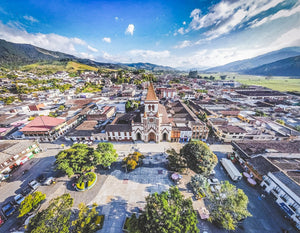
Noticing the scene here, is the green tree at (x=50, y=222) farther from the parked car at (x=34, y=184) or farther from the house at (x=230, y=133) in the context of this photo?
the house at (x=230, y=133)

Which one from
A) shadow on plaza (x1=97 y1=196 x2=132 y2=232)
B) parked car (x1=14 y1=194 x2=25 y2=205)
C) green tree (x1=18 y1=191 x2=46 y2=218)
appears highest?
green tree (x1=18 y1=191 x2=46 y2=218)

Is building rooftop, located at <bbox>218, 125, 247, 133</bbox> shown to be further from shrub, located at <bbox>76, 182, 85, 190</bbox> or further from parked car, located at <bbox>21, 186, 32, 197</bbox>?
parked car, located at <bbox>21, 186, 32, 197</bbox>

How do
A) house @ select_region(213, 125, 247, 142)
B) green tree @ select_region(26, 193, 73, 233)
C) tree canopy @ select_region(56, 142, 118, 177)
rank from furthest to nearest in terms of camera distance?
1. house @ select_region(213, 125, 247, 142)
2. tree canopy @ select_region(56, 142, 118, 177)
3. green tree @ select_region(26, 193, 73, 233)

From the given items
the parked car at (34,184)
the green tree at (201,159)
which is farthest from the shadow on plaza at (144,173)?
the parked car at (34,184)

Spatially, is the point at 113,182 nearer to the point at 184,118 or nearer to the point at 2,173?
the point at 2,173

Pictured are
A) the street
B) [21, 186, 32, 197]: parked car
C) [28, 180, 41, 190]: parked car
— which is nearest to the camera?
the street

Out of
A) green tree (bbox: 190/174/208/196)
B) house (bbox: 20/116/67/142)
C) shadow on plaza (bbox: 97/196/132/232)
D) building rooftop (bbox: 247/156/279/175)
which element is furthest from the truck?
house (bbox: 20/116/67/142)

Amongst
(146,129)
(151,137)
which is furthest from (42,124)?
(151,137)
